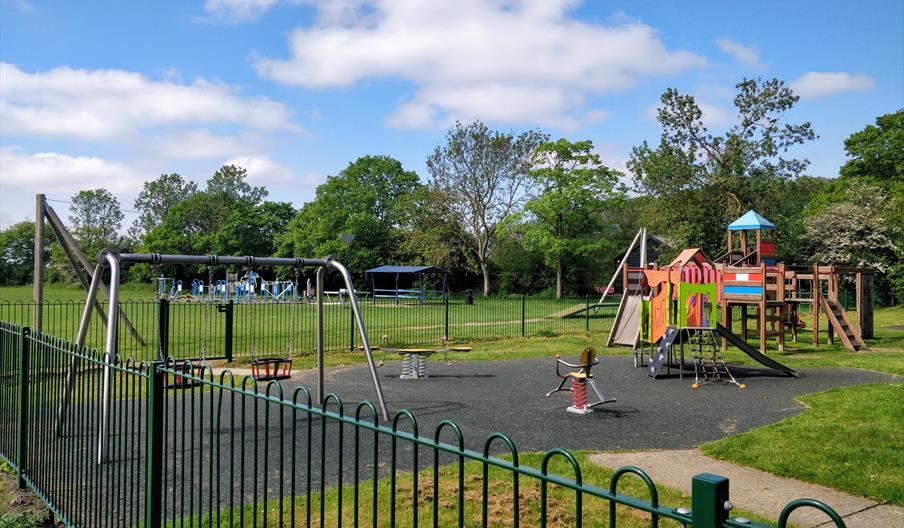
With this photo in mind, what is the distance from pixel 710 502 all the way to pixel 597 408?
8.36m

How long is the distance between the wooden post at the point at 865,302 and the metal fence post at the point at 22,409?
20748 millimetres

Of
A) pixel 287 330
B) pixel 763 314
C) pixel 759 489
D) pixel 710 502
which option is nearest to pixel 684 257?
pixel 763 314

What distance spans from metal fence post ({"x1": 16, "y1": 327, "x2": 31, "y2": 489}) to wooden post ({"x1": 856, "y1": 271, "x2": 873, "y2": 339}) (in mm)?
20748

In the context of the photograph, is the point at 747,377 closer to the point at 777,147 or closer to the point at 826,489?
the point at 826,489

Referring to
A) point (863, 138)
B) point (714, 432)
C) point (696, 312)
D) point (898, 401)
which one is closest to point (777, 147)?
point (863, 138)

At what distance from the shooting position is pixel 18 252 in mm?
94312

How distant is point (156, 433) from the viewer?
153 inches

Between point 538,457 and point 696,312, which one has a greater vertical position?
point 696,312

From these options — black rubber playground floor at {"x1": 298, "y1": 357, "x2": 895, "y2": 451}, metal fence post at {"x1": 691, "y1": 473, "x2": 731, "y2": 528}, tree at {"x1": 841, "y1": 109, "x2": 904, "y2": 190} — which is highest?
tree at {"x1": 841, "y1": 109, "x2": 904, "y2": 190}

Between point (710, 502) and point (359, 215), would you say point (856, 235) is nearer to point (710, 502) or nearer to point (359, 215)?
point (359, 215)

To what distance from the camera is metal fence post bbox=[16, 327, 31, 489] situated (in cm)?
575

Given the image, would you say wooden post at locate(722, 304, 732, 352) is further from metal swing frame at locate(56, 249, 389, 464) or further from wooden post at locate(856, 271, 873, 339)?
metal swing frame at locate(56, 249, 389, 464)

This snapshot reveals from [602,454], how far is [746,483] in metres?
1.48

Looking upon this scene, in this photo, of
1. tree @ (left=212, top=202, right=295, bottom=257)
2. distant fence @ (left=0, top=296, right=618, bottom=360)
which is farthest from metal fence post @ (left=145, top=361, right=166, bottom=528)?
tree @ (left=212, top=202, right=295, bottom=257)
